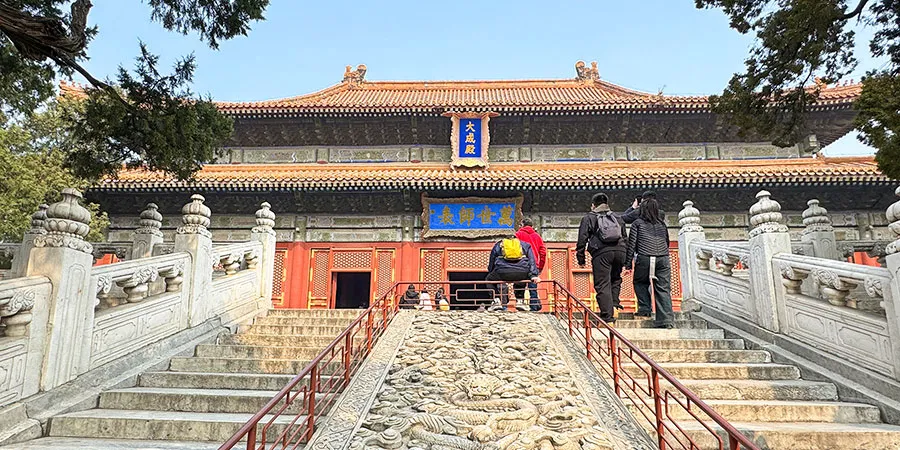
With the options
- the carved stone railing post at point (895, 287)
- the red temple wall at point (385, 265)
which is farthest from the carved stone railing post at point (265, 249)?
the carved stone railing post at point (895, 287)

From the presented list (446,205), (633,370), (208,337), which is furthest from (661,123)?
(208,337)

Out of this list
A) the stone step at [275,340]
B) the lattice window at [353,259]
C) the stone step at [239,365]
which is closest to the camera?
the stone step at [239,365]

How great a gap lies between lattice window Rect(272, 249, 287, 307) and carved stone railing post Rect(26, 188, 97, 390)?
661 centimetres

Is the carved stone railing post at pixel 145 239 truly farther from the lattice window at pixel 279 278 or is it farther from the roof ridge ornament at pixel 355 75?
the roof ridge ornament at pixel 355 75

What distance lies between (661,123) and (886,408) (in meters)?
10.0

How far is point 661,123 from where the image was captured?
43.9 feet

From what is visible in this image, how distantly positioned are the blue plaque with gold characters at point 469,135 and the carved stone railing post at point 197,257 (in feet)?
23.7

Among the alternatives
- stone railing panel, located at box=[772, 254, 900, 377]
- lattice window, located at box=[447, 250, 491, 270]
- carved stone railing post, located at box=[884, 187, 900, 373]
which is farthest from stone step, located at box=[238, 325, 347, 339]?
carved stone railing post, located at box=[884, 187, 900, 373]

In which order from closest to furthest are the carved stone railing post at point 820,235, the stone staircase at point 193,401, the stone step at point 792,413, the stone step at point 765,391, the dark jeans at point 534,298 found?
the stone staircase at point 193,401 → the stone step at point 792,413 → the stone step at point 765,391 → the dark jeans at point 534,298 → the carved stone railing post at point 820,235

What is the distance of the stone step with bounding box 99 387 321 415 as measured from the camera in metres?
4.66

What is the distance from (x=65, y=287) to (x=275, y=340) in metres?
2.43

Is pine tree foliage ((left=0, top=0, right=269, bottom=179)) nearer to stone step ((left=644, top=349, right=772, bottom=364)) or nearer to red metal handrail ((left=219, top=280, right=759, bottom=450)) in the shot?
red metal handrail ((left=219, top=280, right=759, bottom=450))

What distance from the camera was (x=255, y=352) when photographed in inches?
241

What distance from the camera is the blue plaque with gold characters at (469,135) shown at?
43.4 ft
